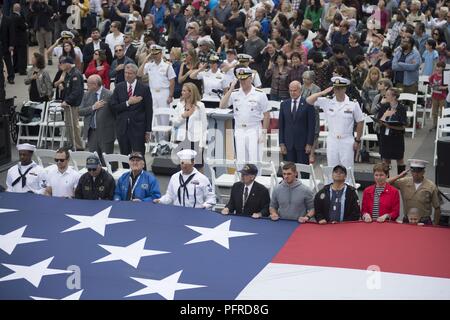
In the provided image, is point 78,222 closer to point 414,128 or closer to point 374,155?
point 374,155

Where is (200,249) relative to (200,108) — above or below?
below

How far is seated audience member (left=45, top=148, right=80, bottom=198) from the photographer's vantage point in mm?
15742

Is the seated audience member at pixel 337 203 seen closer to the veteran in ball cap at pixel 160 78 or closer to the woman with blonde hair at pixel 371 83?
the woman with blonde hair at pixel 371 83

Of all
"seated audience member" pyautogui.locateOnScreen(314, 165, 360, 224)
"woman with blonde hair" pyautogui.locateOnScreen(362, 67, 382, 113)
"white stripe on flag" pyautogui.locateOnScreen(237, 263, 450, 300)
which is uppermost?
"woman with blonde hair" pyautogui.locateOnScreen(362, 67, 382, 113)

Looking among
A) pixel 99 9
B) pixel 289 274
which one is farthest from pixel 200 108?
pixel 99 9

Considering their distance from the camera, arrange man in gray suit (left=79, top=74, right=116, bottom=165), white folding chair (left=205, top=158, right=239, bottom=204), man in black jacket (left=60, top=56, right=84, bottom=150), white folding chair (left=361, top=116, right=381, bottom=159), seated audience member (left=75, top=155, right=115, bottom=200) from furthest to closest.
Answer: man in black jacket (left=60, top=56, right=84, bottom=150) → white folding chair (left=361, top=116, right=381, bottom=159) → man in gray suit (left=79, top=74, right=116, bottom=165) → white folding chair (left=205, top=158, right=239, bottom=204) → seated audience member (left=75, top=155, right=115, bottom=200)

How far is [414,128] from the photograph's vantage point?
21.5 meters

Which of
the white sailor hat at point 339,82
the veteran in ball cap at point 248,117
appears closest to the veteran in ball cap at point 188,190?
the veteran in ball cap at point 248,117

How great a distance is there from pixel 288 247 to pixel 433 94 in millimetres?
8987

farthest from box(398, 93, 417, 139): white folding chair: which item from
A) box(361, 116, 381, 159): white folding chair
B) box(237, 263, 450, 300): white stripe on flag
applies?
box(237, 263, 450, 300): white stripe on flag

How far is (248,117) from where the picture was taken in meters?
17.5

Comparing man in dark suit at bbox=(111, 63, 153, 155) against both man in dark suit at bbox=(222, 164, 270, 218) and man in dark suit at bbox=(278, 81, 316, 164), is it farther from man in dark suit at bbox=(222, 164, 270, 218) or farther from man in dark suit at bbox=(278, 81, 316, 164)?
man in dark suit at bbox=(222, 164, 270, 218)

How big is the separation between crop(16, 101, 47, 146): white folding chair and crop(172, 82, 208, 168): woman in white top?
4.30m

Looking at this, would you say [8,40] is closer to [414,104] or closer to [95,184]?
[414,104]
